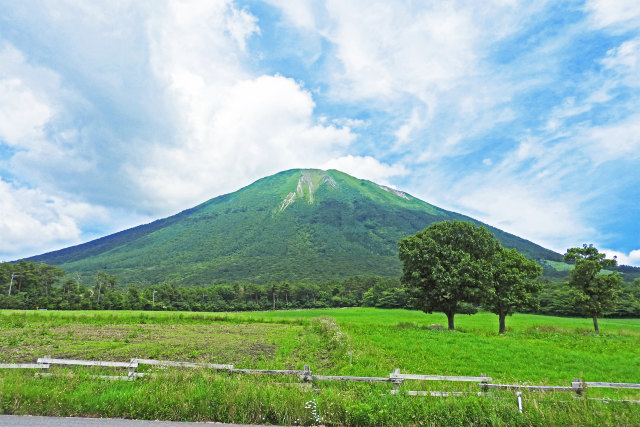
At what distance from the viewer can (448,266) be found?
29.8 meters

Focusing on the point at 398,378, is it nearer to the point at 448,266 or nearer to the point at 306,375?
the point at 306,375

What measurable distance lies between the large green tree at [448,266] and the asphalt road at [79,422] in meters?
25.0

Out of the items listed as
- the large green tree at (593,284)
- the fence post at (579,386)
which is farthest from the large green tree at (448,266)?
the fence post at (579,386)

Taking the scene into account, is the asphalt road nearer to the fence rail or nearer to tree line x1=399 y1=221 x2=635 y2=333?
the fence rail

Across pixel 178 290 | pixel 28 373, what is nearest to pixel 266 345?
pixel 28 373

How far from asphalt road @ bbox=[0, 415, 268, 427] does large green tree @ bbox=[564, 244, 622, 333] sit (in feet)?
106

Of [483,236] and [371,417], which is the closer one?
[371,417]

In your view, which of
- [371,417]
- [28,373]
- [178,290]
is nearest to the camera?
[371,417]

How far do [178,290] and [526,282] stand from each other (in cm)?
8291

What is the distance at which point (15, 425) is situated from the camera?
6891 millimetres

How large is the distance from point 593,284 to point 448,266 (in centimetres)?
1205

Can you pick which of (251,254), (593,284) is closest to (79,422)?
(593,284)

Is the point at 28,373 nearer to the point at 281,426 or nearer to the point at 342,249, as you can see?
the point at 281,426

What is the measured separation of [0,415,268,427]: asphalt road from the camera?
7051 mm
